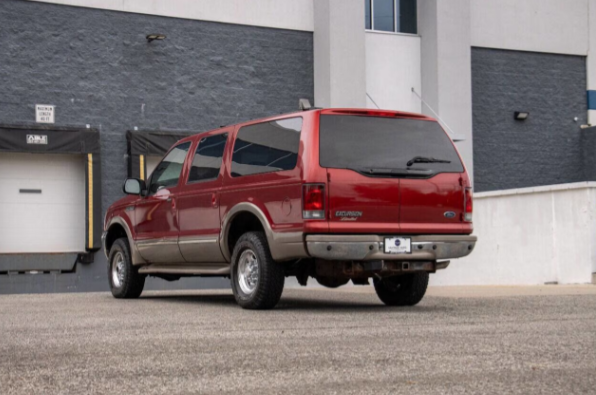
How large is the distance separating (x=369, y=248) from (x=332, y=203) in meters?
0.58

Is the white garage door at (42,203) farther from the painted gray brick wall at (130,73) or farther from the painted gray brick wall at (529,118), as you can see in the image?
the painted gray brick wall at (529,118)

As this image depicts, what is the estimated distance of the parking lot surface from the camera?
5.79 metres

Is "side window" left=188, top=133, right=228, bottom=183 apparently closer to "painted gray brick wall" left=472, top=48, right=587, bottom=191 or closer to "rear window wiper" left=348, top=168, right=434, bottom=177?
"rear window wiper" left=348, top=168, right=434, bottom=177

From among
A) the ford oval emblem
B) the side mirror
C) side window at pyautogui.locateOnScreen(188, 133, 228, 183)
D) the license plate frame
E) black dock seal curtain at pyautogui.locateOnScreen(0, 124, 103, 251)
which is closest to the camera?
the license plate frame

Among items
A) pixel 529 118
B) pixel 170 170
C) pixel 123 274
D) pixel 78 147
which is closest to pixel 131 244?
pixel 123 274

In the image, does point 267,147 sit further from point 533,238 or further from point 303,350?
point 533,238

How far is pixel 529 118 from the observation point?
30.0 meters

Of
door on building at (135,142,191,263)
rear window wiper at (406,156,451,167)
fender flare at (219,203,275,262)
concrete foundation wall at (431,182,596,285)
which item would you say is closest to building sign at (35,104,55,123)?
concrete foundation wall at (431,182,596,285)

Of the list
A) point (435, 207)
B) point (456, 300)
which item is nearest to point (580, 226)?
point (456, 300)

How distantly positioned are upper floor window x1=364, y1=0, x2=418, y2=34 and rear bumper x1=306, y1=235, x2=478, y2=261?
17.6m

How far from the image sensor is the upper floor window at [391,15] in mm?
28156

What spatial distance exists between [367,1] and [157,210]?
634 inches

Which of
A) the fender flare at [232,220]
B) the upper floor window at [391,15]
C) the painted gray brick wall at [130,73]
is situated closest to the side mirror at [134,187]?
the fender flare at [232,220]

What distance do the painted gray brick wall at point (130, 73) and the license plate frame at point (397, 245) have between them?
14.0m
